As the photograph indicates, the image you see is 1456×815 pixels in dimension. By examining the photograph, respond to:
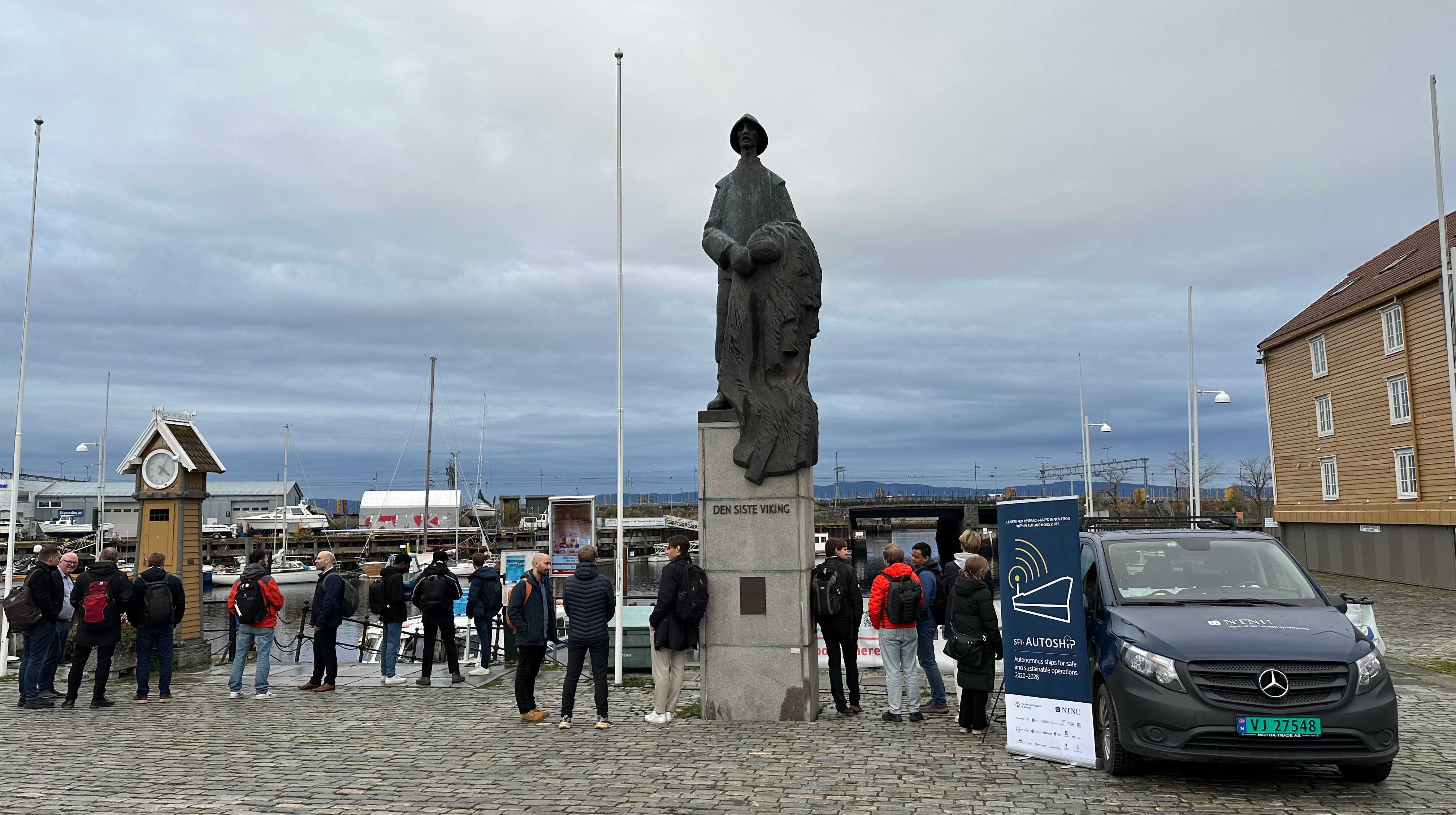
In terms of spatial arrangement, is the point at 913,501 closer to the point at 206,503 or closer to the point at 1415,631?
the point at 1415,631

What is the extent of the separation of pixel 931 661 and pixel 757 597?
1933mm

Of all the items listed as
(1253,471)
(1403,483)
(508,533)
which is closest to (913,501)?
(1253,471)

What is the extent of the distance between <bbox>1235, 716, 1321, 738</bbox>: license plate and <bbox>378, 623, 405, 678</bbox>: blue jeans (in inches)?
373

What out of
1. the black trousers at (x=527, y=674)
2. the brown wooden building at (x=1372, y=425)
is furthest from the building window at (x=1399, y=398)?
the black trousers at (x=527, y=674)

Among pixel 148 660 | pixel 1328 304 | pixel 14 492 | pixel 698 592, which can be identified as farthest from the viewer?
pixel 1328 304

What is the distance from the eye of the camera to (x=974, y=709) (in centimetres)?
852

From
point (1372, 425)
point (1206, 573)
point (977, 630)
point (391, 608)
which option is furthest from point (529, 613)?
point (1372, 425)

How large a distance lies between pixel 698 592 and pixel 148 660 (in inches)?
258

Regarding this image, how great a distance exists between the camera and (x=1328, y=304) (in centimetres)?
3350

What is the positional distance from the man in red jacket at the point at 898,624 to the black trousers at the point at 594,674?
2.66 metres

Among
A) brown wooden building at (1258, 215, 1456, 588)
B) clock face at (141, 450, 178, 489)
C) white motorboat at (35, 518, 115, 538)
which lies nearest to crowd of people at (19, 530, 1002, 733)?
clock face at (141, 450, 178, 489)

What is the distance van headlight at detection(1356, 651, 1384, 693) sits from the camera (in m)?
6.27

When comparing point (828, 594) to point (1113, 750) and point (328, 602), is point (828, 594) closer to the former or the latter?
point (1113, 750)

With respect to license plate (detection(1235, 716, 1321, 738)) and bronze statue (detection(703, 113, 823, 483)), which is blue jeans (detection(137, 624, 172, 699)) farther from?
license plate (detection(1235, 716, 1321, 738))
